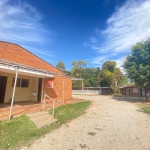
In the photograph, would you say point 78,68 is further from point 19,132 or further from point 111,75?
point 19,132

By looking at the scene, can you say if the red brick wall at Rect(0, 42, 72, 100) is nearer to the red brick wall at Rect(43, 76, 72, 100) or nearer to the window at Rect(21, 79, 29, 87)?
the red brick wall at Rect(43, 76, 72, 100)

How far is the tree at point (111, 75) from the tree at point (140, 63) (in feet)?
46.2

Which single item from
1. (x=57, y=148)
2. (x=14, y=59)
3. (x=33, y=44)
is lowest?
(x=57, y=148)

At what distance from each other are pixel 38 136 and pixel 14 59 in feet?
26.7

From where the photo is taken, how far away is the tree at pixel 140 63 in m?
14.1

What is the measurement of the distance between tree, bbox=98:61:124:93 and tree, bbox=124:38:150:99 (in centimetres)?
1409

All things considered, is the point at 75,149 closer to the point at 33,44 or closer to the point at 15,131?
the point at 15,131

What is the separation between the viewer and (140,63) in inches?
601

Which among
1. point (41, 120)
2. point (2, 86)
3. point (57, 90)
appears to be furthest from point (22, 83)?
point (41, 120)

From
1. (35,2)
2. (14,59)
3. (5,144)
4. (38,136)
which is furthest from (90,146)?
(35,2)

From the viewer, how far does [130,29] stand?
37.2 ft

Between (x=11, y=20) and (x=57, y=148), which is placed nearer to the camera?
(x=57, y=148)

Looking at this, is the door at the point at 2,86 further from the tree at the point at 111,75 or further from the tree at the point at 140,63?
the tree at the point at 111,75

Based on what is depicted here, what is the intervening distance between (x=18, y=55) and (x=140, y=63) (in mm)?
15512
